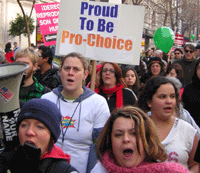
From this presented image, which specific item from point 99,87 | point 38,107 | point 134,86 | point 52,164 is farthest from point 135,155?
point 134,86

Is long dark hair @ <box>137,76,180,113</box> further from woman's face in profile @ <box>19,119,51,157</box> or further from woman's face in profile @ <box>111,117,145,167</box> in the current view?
woman's face in profile @ <box>19,119,51,157</box>

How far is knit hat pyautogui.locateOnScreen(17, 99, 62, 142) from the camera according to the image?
193 centimetres

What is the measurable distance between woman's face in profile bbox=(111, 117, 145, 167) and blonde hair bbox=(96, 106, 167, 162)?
0.10 ft

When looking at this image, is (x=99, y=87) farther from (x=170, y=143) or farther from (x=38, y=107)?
(x=38, y=107)

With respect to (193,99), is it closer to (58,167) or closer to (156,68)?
(156,68)

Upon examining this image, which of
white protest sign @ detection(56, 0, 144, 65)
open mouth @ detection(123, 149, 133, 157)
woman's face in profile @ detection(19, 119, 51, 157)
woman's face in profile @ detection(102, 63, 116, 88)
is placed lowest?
open mouth @ detection(123, 149, 133, 157)

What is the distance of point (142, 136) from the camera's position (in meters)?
1.98

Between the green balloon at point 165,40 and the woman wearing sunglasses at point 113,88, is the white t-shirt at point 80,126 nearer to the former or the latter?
the woman wearing sunglasses at point 113,88

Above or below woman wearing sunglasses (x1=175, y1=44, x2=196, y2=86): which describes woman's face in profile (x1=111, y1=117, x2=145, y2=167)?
below

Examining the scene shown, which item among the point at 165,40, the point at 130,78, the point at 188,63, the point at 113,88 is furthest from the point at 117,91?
the point at 165,40

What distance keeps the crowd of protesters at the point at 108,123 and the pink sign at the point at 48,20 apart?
3251mm

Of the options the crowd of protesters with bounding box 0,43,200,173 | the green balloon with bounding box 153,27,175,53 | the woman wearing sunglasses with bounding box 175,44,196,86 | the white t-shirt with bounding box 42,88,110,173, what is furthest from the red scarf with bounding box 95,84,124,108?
the green balloon with bounding box 153,27,175,53

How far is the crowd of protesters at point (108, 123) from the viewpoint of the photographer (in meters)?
1.93

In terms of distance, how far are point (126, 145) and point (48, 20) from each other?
6.69 m
